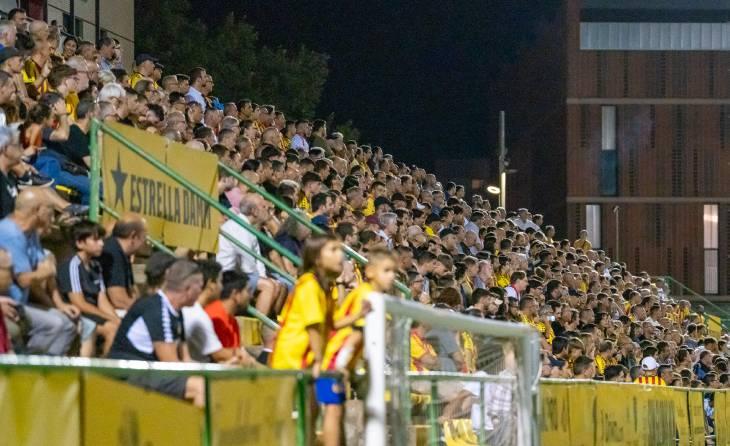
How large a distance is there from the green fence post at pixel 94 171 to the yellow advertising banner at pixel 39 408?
543cm

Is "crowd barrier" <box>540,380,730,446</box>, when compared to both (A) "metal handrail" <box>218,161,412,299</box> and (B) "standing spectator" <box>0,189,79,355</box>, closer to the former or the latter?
(A) "metal handrail" <box>218,161,412,299</box>

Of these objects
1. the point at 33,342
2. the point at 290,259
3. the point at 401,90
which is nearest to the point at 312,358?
the point at 33,342

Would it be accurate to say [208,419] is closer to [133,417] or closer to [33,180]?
[133,417]

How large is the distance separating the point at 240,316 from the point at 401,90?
5271cm

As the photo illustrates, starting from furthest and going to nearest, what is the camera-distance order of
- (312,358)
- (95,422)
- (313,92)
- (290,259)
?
(313,92)
(290,259)
(312,358)
(95,422)

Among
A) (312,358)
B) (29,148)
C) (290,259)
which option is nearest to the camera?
(312,358)

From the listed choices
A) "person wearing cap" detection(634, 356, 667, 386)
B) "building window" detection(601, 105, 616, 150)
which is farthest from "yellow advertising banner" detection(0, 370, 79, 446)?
"building window" detection(601, 105, 616, 150)

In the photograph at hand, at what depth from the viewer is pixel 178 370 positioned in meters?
5.27

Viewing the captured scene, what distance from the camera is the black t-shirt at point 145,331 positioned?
719cm

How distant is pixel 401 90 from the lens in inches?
2490

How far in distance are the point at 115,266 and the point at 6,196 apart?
82 cm

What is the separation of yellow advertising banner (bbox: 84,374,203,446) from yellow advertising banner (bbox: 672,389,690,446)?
11.5 metres

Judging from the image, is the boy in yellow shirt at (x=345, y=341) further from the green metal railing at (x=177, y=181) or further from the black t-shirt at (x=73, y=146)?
the black t-shirt at (x=73, y=146)

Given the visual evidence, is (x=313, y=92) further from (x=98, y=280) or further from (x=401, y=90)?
(x=98, y=280)
